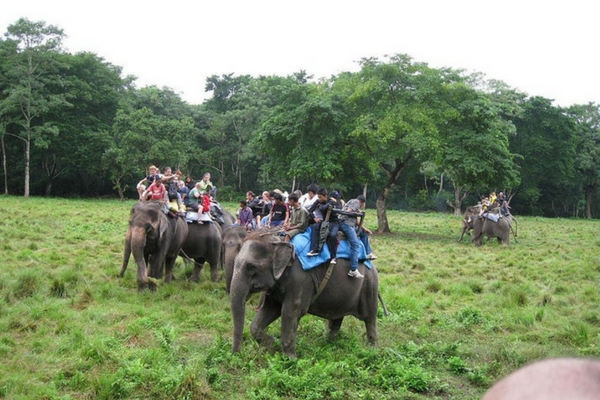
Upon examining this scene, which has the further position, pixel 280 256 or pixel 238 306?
pixel 280 256

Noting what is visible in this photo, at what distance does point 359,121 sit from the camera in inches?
1005

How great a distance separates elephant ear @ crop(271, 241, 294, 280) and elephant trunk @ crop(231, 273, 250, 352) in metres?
0.46

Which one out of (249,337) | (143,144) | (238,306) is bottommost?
(249,337)

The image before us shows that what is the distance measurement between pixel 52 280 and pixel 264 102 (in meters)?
43.3

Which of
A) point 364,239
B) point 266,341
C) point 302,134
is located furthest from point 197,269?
point 302,134

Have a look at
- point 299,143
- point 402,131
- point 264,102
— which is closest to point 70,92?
point 264,102

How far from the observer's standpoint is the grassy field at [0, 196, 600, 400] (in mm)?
6219

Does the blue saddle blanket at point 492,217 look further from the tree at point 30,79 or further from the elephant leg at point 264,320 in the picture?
the tree at point 30,79

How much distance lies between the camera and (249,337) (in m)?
8.04

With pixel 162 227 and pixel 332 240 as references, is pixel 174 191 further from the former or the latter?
pixel 332 240

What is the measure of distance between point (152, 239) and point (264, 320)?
4.27 meters

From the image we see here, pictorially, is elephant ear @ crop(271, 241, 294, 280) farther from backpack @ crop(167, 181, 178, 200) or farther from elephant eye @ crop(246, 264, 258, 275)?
backpack @ crop(167, 181, 178, 200)

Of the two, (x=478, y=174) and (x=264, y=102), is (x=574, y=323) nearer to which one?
(x=478, y=174)

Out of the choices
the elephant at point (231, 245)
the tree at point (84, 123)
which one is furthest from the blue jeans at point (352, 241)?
the tree at point (84, 123)
